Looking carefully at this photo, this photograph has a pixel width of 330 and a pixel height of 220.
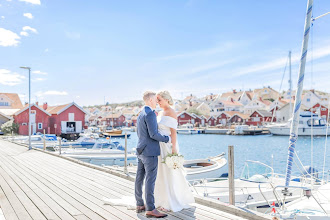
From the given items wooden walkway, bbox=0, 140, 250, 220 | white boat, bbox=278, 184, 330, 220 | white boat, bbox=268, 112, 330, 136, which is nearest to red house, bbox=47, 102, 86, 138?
white boat, bbox=268, 112, 330, 136

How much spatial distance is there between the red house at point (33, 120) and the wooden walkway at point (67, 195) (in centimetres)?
4064

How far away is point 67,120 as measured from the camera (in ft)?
164

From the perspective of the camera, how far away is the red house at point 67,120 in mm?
49312

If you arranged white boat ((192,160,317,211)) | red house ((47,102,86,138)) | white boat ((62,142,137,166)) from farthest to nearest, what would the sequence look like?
red house ((47,102,86,138)), white boat ((62,142,137,166)), white boat ((192,160,317,211))

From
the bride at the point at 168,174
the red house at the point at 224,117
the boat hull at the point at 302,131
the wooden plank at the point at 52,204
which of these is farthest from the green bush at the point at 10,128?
the red house at the point at 224,117

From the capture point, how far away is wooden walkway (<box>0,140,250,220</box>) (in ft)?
15.6

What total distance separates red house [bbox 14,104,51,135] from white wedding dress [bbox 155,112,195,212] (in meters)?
46.0

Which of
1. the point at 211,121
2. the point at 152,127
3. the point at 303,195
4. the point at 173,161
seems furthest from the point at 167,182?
the point at 211,121

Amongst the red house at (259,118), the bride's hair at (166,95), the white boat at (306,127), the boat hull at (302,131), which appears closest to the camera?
the bride's hair at (166,95)

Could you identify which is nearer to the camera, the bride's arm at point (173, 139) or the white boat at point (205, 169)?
the bride's arm at point (173, 139)

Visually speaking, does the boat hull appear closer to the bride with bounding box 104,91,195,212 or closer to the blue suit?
the bride with bounding box 104,91,195,212

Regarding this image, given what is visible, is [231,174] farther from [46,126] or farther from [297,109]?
[46,126]

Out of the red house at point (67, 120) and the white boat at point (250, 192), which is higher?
the red house at point (67, 120)

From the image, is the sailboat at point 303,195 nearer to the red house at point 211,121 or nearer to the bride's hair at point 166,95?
the bride's hair at point 166,95
